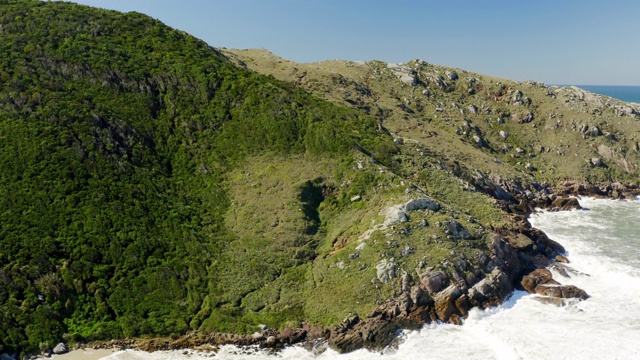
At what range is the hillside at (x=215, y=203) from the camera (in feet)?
140

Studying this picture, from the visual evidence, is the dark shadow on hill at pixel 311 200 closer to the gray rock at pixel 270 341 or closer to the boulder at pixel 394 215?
the boulder at pixel 394 215

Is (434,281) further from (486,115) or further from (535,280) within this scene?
(486,115)

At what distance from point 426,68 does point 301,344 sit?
100137mm

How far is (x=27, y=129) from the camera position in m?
55.5

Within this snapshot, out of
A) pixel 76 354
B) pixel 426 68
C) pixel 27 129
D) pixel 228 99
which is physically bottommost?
pixel 76 354

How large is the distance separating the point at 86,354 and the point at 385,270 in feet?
92.9

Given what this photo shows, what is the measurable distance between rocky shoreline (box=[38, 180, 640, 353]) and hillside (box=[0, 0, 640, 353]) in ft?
0.66

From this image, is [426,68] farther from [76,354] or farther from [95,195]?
[76,354]

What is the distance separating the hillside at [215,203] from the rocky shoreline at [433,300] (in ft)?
0.66

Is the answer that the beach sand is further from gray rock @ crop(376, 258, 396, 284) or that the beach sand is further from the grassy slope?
the grassy slope

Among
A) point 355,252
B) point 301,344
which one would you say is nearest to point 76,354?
point 301,344

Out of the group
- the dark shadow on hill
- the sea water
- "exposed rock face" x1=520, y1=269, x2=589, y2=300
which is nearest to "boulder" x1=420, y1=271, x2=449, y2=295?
the sea water

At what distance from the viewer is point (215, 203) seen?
190ft

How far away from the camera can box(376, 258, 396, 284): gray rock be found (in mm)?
44500
